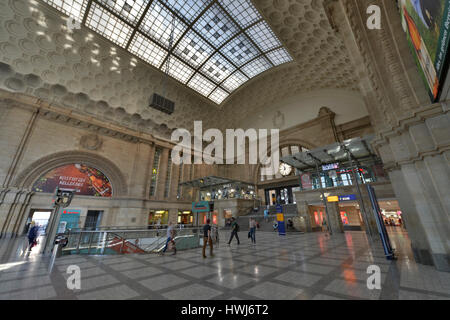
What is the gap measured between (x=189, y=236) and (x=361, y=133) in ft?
74.5

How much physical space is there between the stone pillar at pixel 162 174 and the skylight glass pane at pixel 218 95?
35.4 feet

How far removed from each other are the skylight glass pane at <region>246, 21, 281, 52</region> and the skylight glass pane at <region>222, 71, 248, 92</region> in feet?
15.7

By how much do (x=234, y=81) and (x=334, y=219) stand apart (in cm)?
2185

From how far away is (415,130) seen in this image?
475 centimetres

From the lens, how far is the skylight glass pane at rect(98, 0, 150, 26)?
15.2 metres

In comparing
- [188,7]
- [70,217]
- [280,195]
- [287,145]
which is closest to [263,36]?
[188,7]

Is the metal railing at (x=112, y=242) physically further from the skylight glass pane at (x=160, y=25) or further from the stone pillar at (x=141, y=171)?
the skylight glass pane at (x=160, y=25)

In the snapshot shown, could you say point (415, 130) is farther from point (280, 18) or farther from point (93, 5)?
point (93, 5)

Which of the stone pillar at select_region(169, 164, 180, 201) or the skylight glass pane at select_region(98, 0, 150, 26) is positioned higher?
the skylight glass pane at select_region(98, 0, 150, 26)

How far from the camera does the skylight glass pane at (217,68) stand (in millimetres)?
22406

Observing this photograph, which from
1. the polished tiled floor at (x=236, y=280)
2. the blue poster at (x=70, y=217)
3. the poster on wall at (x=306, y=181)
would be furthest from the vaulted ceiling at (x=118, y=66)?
the polished tiled floor at (x=236, y=280)

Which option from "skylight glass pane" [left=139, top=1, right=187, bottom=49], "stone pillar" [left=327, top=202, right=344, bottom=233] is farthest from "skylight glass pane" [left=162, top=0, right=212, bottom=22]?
"stone pillar" [left=327, top=202, right=344, bottom=233]

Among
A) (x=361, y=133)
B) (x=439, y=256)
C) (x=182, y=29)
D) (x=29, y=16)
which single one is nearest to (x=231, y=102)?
(x=182, y=29)

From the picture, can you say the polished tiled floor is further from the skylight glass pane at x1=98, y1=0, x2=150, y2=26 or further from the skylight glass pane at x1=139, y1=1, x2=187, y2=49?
the skylight glass pane at x1=139, y1=1, x2=187, y2=49
